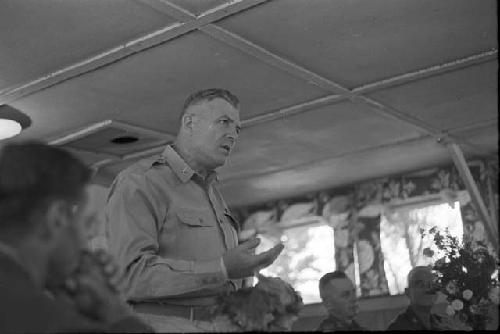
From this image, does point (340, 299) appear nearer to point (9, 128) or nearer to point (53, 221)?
point (53, 221)

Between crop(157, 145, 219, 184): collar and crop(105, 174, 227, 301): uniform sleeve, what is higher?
crop(157, 145, 219, 184): collar

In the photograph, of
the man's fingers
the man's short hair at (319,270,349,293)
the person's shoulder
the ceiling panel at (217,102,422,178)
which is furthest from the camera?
the ceiling panel at (217,102,422,178)

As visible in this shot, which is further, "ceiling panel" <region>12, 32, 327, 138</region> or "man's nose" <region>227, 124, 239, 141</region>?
"ceiling panel" <region>12, 32, 327, 138</region>

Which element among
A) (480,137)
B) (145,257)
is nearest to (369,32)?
(145,257)

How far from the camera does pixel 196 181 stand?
200 centimetres

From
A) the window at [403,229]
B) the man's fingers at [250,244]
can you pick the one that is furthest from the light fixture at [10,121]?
the window at [403,229]

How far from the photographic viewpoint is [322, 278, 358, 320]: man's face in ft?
7.63

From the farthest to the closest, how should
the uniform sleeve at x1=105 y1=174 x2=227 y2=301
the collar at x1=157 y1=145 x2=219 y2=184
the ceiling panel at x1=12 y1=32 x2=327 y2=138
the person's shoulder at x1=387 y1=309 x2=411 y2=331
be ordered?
the ceiling panel at x1=12 y1=32 x2=327 y2=138 → the person's shoulder at x1=387 y1=309 x2=411 y2=331 → the collar at x1=157 y1=145 x2=219 y2=184 → the uniform sleeve at x1=105 y1=174 x2=227 y2=301

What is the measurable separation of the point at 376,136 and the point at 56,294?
3.70 meters

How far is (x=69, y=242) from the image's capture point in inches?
36.3

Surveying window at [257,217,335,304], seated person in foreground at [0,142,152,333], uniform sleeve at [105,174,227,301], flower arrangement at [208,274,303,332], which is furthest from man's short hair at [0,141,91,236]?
window at [257,217,335,304]

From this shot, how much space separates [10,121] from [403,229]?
3.04 metres

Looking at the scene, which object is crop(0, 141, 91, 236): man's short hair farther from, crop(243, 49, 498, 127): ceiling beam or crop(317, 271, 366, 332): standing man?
crop(243, 49, 498, 127): ceiling beam

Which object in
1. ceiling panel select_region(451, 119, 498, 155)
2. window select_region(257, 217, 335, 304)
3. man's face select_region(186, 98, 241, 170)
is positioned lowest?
man's face select_region(186, 98, 241, 170)
